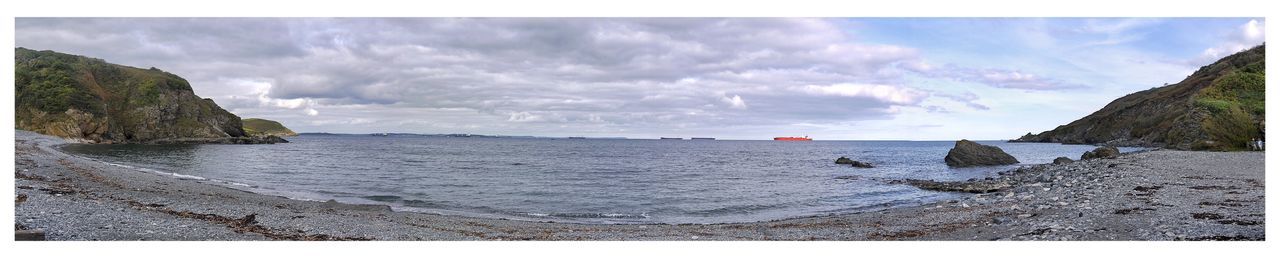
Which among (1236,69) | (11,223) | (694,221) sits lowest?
(694,221)

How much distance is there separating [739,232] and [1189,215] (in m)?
9.45

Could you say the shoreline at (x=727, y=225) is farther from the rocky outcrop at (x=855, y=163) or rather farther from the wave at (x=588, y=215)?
the rocky outcrop at (x=855, y=163)

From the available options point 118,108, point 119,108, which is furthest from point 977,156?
point 119,108

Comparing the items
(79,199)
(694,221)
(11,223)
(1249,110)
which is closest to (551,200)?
(694,221)

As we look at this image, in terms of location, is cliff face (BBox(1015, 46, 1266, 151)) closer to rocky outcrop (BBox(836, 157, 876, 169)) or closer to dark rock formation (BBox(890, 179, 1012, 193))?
dark rock formation (BBox(890, 179, 1012, 193))

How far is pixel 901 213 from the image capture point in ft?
69.4

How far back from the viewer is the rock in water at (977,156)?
51750mm

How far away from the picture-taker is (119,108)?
291 ft

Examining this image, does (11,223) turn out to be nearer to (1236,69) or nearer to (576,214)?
(576,214)

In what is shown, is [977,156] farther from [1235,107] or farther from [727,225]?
[727,225]

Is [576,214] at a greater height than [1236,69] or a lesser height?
lesser

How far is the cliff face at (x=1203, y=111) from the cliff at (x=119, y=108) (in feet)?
209

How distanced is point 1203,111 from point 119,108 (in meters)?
116

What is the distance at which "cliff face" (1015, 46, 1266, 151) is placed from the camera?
27.7 metres
